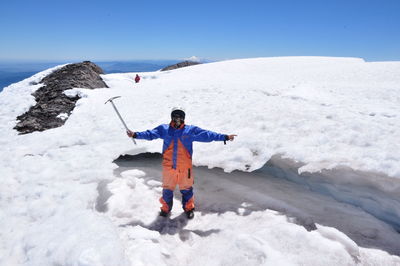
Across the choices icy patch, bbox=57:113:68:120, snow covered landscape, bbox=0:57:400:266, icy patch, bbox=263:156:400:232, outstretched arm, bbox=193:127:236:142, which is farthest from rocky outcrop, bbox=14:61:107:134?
icy patch, bbox=263:156:400:232

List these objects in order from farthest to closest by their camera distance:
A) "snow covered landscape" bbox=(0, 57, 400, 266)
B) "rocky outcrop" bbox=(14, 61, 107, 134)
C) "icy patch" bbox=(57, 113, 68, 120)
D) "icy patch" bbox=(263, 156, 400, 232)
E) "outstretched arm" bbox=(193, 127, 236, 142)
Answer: "icy patch" bbox=(57, 113, 68, 120) < "rocky outcrop" bbox=(14, 61, 107, 134) < "outstretched arm" bbox=(193, 127, 236, 142) < "icy patch" bbox=(263, 156, 400, 232) < "snow covered landscape" bbox=(0, 57, 400, 266)

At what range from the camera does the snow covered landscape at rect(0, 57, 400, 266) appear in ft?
11.9

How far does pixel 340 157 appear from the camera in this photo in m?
5.22

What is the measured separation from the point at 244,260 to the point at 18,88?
59.7 feet

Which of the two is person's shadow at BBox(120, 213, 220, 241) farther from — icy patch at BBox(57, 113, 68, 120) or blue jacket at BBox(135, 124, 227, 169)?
icy patch at BBox(57, 113, 68, 120)

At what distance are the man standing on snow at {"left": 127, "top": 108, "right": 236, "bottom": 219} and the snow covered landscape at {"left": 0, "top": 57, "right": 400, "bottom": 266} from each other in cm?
61

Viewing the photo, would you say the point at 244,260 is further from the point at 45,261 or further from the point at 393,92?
the point at 393,92

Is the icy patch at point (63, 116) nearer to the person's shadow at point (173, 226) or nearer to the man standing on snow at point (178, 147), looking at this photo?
the man standing on snow at point (178, 147)

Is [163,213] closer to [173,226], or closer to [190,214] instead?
[173,226]

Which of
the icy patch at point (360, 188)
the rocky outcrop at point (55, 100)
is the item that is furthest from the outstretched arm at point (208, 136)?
the rocky outcrop at point (55, 100)

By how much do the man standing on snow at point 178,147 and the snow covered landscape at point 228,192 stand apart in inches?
23.9

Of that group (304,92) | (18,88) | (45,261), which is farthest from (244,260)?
(18,88)

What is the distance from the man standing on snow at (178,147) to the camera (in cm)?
457

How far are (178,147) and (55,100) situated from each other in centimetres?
1016
